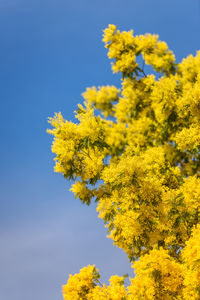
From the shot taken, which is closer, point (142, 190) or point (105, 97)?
point (142, 190)

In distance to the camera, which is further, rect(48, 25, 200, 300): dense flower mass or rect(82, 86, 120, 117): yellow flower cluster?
rect(82, 86, 120, 117): yellow flower cluster

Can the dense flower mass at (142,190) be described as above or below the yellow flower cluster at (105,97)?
below

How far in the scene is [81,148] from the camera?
10383mm

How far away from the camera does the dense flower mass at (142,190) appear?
8.46m

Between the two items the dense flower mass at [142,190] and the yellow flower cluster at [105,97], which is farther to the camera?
the yellow flower cluster at [105,97]

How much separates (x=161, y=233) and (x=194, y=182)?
200cm

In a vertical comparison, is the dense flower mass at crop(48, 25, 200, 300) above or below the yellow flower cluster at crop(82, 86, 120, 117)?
below

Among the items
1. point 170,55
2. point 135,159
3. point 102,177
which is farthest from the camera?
point 170,55

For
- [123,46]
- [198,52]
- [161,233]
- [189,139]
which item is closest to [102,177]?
[161,233]

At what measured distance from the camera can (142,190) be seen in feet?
29.5

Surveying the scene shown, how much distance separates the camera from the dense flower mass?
27.8 feet

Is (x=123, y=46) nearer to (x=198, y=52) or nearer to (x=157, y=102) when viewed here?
(x=157, y=102)

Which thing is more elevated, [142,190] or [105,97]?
[105,97]

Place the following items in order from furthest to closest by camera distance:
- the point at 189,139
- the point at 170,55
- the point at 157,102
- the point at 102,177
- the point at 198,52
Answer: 1. the point at 170,55
2. the point at 198,52
3. the point at 157,102
4. the point at 189,139
5. the point at 102,177
